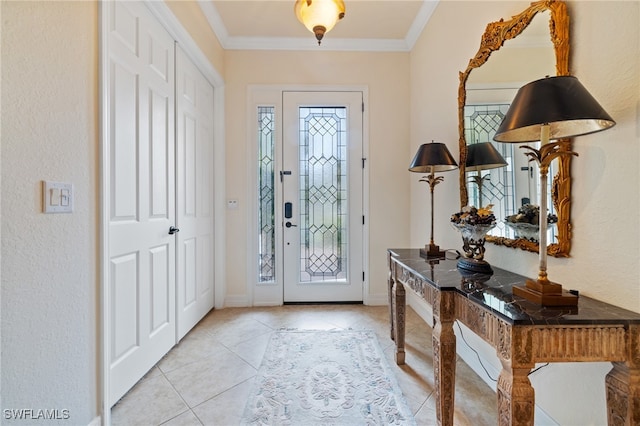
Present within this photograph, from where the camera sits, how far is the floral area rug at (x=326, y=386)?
4.88ft

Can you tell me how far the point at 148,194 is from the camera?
1.90 meters

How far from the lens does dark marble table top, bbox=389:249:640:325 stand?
2.89ft

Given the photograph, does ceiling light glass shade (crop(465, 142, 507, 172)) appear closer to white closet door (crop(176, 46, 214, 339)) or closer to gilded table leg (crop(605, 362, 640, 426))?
gilded table leg (crop(605, 362, 640, 426))

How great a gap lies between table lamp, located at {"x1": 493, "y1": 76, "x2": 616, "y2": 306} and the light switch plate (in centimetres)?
178

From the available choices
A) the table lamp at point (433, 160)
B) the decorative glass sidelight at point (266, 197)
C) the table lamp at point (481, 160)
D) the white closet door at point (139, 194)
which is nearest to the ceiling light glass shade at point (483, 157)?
the table lamp at point (481, 160)

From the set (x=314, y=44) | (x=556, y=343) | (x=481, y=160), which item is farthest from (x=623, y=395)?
(x=314, y=44)

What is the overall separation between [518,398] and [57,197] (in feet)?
6.08

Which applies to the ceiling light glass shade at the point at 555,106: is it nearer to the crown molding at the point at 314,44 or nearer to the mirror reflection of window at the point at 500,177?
the mirror reflection of window at the point at 500,177

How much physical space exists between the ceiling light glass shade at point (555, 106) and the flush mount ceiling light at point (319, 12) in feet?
4.37

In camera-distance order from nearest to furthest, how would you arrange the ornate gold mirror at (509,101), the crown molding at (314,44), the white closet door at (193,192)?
the ornate gold mirror at (509,101) < the white closet door at (193,192) < the crown molding at (314,44)

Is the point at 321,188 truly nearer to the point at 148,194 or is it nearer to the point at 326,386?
the point at 148,194

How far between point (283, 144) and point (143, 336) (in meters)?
2.18

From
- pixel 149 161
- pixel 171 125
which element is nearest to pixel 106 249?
pixel 149 161

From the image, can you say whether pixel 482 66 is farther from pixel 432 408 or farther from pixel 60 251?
pixel 60 251
